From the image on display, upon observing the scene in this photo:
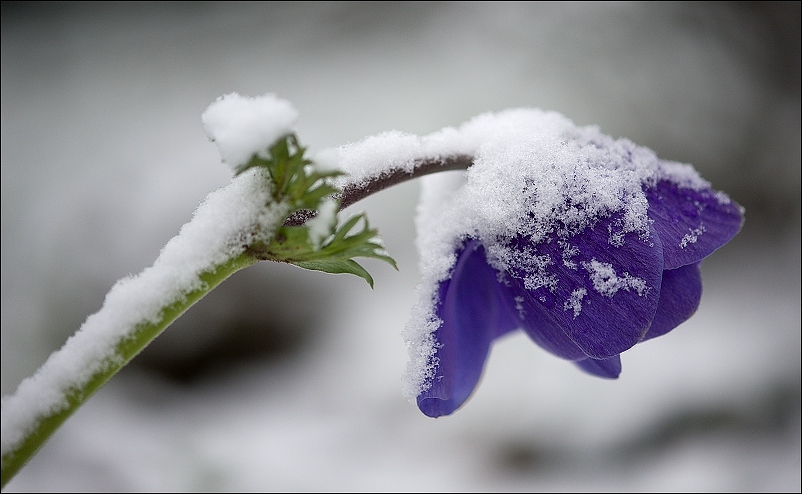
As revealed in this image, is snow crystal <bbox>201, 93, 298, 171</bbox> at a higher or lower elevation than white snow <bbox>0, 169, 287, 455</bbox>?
higher

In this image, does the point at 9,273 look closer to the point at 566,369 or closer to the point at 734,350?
the point at 566,369

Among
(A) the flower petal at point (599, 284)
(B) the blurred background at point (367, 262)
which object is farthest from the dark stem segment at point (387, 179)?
(B) the blurred background at point (367, 262)

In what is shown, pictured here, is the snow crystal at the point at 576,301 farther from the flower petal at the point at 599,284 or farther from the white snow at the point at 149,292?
the white snow at the point at 149,292

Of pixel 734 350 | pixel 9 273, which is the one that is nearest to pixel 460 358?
pixel 734 350

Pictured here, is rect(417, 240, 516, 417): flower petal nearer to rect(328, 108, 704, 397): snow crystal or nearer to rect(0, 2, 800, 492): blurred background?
rect(328, 108, 704, 397): snow crystal

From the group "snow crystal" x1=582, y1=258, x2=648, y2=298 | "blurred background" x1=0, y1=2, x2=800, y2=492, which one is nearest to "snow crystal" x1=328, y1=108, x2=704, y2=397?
"snow crystal" x1=582, y1=258, x2=648, y2=298
